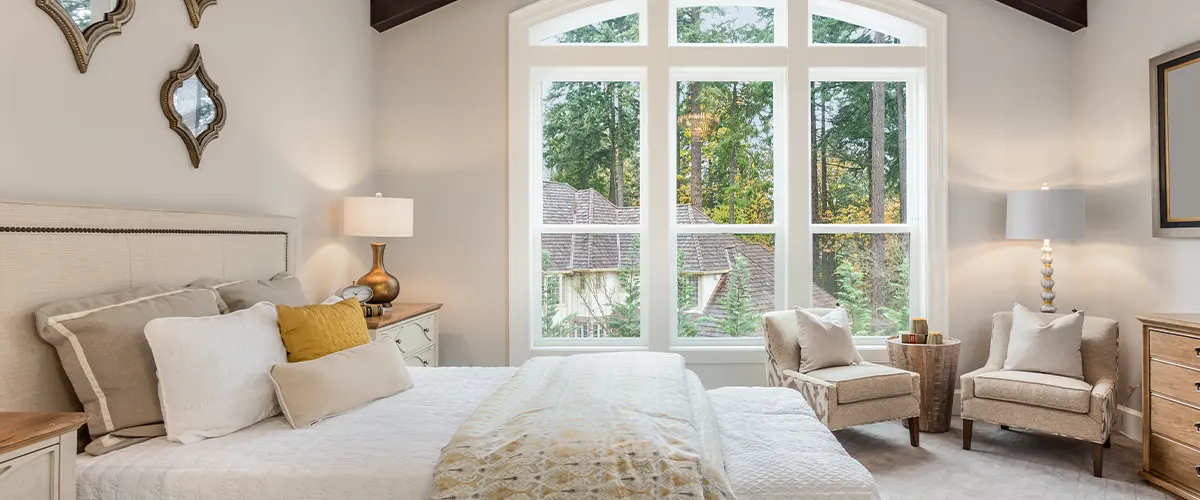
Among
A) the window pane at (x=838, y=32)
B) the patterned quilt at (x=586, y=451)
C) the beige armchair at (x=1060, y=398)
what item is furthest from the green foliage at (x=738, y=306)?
the patterned quilt at (x=586, y=451)

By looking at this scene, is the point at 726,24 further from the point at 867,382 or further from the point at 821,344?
the point at 867,382

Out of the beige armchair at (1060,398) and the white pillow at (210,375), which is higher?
the white pillow at (210,375)

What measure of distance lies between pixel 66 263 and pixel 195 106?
2.97 feet

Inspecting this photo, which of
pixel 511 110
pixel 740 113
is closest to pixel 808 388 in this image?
pixel 740 113

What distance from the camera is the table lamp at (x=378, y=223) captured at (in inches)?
139

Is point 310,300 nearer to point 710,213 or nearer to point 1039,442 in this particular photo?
point 710,213

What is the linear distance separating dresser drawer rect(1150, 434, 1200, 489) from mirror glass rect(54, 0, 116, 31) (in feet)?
14.8

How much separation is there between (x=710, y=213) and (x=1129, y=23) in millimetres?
2654

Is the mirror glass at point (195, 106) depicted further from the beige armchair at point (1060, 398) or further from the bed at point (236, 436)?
the beige armchair at point (1060, 398)

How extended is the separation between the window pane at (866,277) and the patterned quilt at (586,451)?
276 cm

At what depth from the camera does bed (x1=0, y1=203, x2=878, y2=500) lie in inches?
64.9

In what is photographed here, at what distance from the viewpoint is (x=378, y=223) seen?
11.6 feet

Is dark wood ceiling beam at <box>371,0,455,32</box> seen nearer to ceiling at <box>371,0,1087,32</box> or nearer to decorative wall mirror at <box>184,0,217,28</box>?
ceiling at <box>371,0,1087,32</box>

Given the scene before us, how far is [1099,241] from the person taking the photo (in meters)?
4.05
